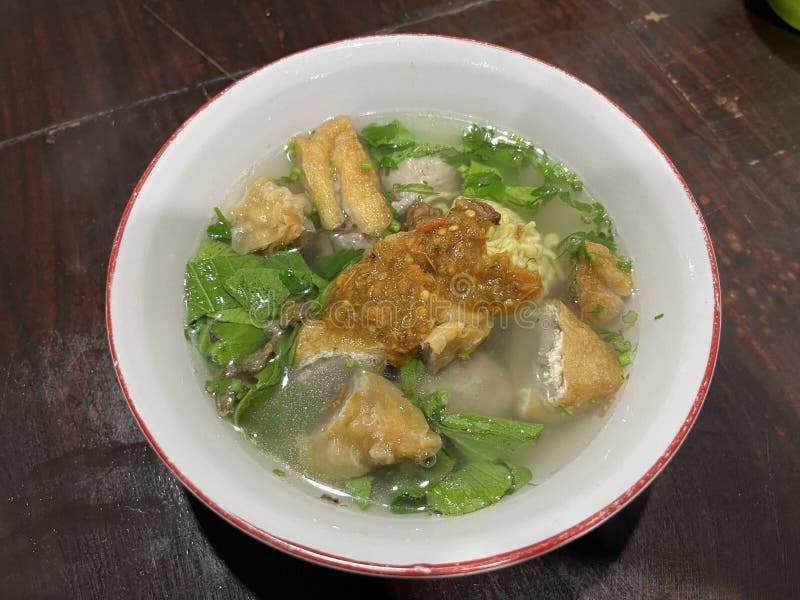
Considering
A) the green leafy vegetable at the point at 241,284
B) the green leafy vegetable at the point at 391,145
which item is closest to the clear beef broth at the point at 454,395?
the green leafy vegetable at the point at 241,284

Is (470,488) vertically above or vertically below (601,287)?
below

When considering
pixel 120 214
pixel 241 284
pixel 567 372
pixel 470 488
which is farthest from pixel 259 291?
pixel 567 372

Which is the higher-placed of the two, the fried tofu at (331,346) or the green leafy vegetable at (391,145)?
the green leafy vegetable at (391,145)

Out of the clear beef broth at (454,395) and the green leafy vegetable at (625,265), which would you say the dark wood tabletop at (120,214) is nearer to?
the clear beef broth at (454,395)

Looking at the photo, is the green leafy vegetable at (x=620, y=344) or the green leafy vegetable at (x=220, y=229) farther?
the green leafy vegetable at (x=220, y=229)

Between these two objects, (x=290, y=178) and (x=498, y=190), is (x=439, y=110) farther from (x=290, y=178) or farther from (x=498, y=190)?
(x=290, y=178)

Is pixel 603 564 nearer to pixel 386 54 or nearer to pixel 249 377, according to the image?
pixel 249 377
